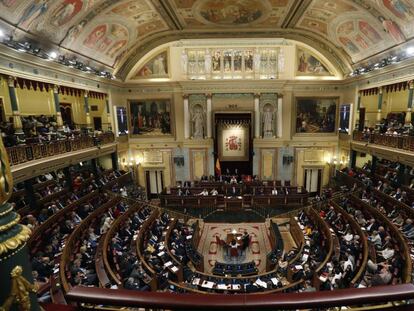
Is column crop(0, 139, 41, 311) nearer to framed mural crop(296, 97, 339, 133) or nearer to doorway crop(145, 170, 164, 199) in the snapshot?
doorway crop(145, 170, 164, 199)

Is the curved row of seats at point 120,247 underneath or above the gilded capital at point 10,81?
underneath

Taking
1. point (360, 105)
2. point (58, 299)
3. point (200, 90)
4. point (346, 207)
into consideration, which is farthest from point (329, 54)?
point (58, 299)

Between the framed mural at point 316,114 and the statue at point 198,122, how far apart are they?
7265mm

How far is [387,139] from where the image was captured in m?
13.0

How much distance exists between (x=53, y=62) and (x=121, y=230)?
8301 mm

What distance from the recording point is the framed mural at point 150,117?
18.9 meters

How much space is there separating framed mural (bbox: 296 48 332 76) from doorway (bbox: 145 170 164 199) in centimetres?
1301

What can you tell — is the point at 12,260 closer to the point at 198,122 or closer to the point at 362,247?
the point at 362,247

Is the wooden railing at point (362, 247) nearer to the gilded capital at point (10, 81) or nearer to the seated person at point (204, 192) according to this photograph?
the seated person at point (204, 192)

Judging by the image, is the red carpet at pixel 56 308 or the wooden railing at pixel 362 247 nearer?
the red carpet at pixel 56 308

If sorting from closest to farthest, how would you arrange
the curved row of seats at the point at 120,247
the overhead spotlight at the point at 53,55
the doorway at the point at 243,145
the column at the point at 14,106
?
the curved row of seats at the point at 120,247, the column at the point at 14,106, the overhead spotlight at the point at 53,55, the doorway at the point at 243,145

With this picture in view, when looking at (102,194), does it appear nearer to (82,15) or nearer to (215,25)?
(82,15)

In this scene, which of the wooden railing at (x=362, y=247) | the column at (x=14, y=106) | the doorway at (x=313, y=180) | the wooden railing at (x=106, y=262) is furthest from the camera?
the doorway at (x=313, y=180)

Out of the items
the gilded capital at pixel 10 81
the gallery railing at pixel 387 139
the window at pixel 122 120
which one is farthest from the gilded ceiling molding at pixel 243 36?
the gilded capital at pixel 10 81
